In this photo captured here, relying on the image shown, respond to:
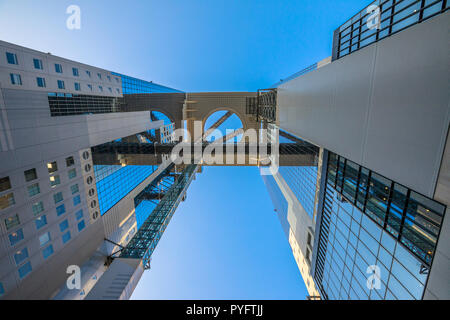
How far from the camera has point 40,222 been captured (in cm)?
1059

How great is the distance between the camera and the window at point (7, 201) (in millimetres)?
8755

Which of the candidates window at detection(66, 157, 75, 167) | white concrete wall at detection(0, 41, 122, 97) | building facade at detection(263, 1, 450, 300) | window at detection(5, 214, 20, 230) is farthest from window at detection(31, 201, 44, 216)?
building facade at detection(263, 1, 450, 300)

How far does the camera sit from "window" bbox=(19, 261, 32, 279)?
31.7ft

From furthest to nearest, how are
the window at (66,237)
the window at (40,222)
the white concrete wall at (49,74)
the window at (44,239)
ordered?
the white concrete wall at (49,74), the window at (66,237), the window at (44,239), the window at (40,222)

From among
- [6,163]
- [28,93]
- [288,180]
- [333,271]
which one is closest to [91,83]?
[28,93]

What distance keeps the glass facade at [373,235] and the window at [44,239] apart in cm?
1845

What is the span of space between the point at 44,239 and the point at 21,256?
1297mm

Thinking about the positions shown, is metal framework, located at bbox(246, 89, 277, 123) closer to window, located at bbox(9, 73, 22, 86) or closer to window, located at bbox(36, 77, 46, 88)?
window, located at bbox(36, 77, 46, 88)

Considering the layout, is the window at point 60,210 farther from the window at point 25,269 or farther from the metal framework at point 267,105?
the metal framework at point 267,105

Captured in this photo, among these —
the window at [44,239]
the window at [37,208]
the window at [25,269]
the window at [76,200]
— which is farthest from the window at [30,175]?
the window at [25,269]

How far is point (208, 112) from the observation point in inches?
1576

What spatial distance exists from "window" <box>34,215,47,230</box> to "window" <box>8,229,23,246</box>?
846 millimetres

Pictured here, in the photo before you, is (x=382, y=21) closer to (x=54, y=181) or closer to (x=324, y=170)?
(x=324, y=170)
